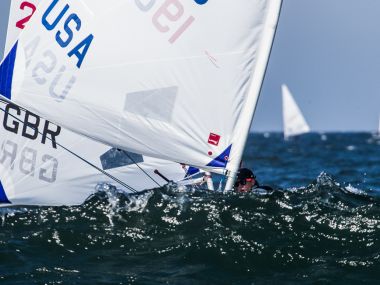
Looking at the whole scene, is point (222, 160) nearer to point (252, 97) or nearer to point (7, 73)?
point (252, 97)

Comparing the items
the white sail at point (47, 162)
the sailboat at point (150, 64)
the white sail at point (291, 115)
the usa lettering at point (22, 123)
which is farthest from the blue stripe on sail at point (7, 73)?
the white sail at point (291, 115)

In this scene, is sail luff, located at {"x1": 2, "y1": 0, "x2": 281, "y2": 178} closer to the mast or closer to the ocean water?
the mast

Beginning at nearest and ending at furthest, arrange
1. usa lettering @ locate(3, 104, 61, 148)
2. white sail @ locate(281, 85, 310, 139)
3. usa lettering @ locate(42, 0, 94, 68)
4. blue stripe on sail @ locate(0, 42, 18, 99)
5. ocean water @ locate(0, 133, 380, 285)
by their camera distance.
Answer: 1. ocean water @ locate(0, 133, 380, 285)
2. blue stripe on sail @ locate(0, 42, 18, 99)
3. usa lettering @ locate(42, 0, 94, 68)
4. usa lettering @ locate(3, 104, 61, 148)
5. white sail @ locate(281, 85, 310, 139)

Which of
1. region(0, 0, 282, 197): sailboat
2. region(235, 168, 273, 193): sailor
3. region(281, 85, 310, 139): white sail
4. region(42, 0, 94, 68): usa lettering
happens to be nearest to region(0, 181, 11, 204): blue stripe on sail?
region(0, 0, 282, 197): sailboat

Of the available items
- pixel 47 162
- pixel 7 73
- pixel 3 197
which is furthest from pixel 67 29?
pixel 3 197

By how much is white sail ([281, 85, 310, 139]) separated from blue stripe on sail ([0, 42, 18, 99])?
5087cm

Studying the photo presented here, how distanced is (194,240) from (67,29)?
2492 millimetres

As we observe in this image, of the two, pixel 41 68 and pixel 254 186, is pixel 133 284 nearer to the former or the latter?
pixel 41 68

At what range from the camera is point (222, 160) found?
7.83m

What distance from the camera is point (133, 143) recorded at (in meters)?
7.72

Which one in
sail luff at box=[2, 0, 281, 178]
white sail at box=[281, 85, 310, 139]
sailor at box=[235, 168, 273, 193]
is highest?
white sail at box=[281, 85, 310, 139]

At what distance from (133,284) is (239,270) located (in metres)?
1.06

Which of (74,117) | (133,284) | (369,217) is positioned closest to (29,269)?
(133,284)

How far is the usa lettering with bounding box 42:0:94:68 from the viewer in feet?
25.3
